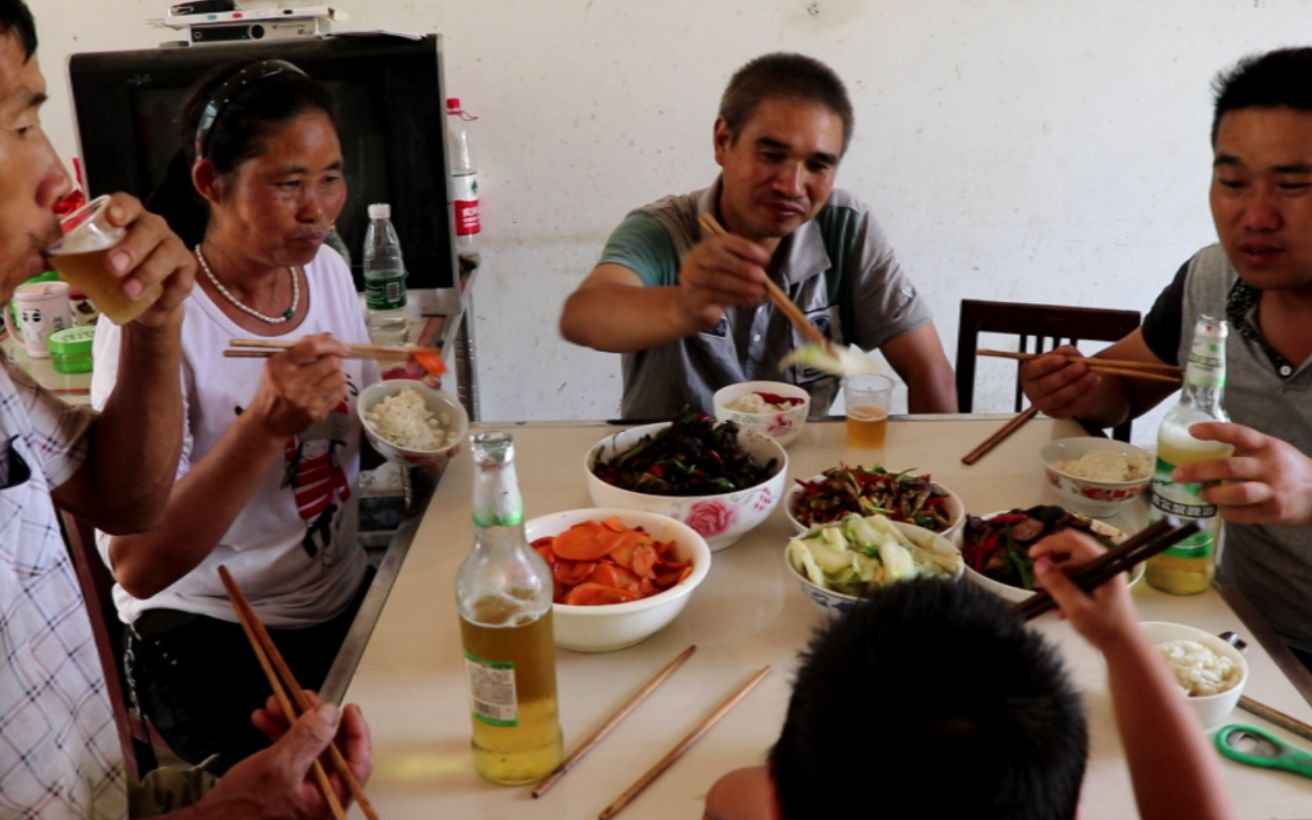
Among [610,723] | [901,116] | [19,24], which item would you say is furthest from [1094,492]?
[901,116]

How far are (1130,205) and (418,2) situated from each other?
8.19ft

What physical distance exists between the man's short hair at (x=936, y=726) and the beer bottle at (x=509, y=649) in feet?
1.05

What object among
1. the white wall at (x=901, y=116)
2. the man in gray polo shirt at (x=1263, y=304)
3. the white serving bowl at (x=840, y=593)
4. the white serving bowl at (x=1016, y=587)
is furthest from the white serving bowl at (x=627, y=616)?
the white wall at (x=901, y=116)

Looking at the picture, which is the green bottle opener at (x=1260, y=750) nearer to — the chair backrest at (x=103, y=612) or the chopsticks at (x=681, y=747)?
the chopsticks at (x=681, y=747)

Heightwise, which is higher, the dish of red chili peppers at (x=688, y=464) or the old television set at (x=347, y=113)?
the old television set at (x=347, y=113)

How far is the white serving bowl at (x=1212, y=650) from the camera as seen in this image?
1051 mm

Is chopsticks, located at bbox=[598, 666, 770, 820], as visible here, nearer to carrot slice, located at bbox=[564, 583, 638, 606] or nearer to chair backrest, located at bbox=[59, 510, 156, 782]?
carrot slice, located at bbox=[564, 583, 638, 606]

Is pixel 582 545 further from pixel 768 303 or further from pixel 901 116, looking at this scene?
pixel 901 116

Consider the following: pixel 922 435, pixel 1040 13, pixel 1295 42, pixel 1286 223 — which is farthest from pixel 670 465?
pixel 1295 42

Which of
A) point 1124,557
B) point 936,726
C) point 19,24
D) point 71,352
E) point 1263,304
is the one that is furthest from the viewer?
point 71,352

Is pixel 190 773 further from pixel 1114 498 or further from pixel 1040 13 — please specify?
pixel 1040 13

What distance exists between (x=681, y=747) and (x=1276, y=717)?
0.65 m

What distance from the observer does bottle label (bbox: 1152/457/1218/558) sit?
1274 mm

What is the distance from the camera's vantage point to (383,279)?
265 centimetres
